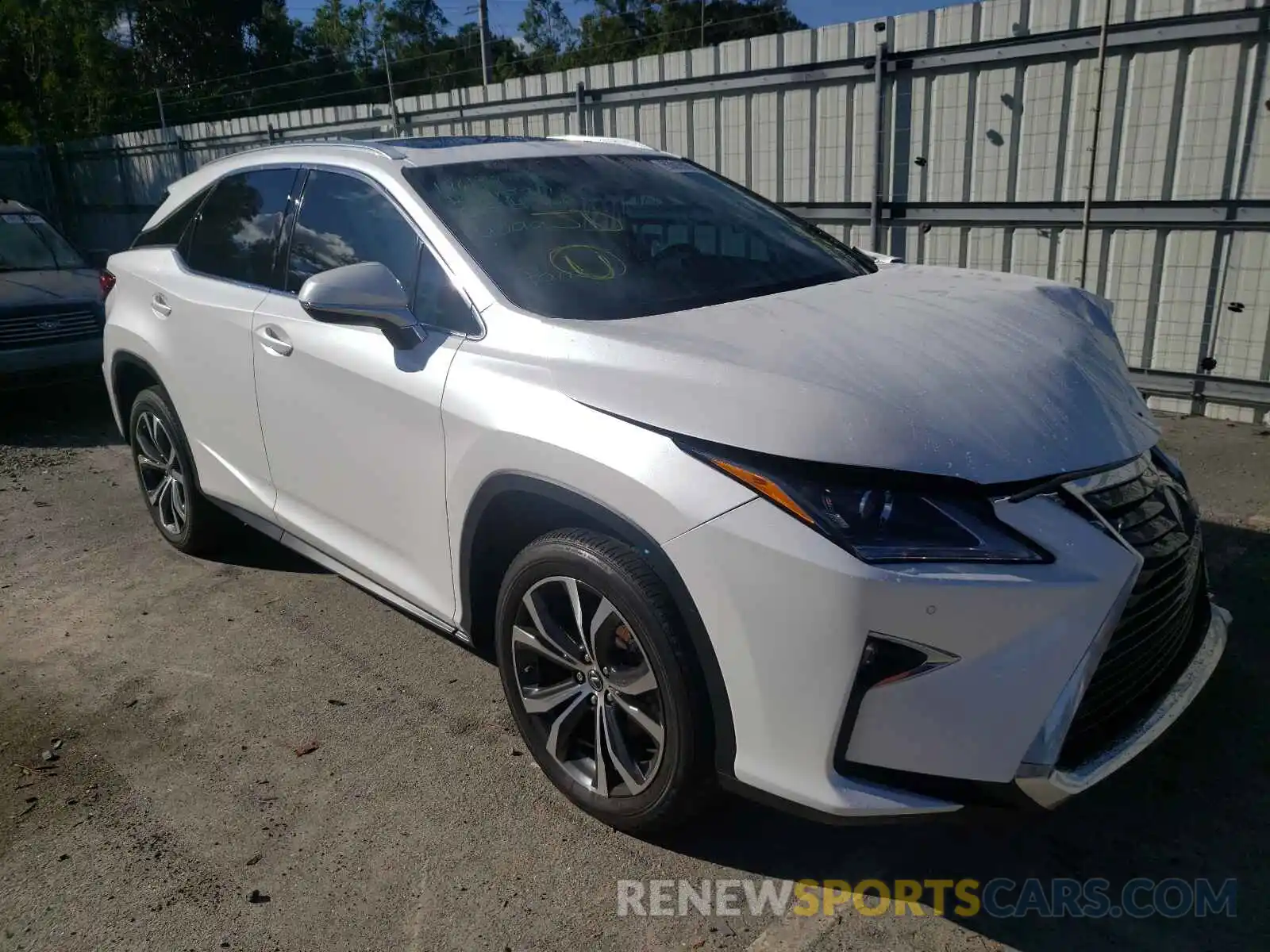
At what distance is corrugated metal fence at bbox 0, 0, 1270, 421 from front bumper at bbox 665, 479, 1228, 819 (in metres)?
5.05

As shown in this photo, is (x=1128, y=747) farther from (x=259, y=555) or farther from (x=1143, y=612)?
(x=259, y=555)

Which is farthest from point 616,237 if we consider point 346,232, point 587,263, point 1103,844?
point 1103,844

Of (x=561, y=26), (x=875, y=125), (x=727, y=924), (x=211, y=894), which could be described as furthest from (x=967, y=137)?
(x=561, y=26)

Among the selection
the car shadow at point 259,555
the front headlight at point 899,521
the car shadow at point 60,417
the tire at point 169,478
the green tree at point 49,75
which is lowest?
the car shadow at point 60,417

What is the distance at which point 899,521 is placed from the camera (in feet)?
6.91

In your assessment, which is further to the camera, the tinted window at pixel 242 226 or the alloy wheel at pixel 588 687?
the tinted window at pixel 242 226

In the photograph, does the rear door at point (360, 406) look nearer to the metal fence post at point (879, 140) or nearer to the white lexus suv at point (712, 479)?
the white lexus suv at point (712, 479)

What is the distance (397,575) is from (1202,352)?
5.51m

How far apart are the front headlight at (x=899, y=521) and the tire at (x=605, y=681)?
16.6 inches

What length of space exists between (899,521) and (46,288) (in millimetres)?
7726

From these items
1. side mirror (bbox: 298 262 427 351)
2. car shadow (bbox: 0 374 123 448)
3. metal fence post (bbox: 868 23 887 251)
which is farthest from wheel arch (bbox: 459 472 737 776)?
metal fence post (bbox: 868 23 887 251)

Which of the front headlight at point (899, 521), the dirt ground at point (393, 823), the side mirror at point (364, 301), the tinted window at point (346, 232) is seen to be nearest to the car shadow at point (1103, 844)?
the dirt ground at point (393, 823)

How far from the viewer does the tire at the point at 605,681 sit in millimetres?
2357

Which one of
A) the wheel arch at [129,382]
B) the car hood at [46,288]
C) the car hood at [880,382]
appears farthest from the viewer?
the car hood at [46,288]
